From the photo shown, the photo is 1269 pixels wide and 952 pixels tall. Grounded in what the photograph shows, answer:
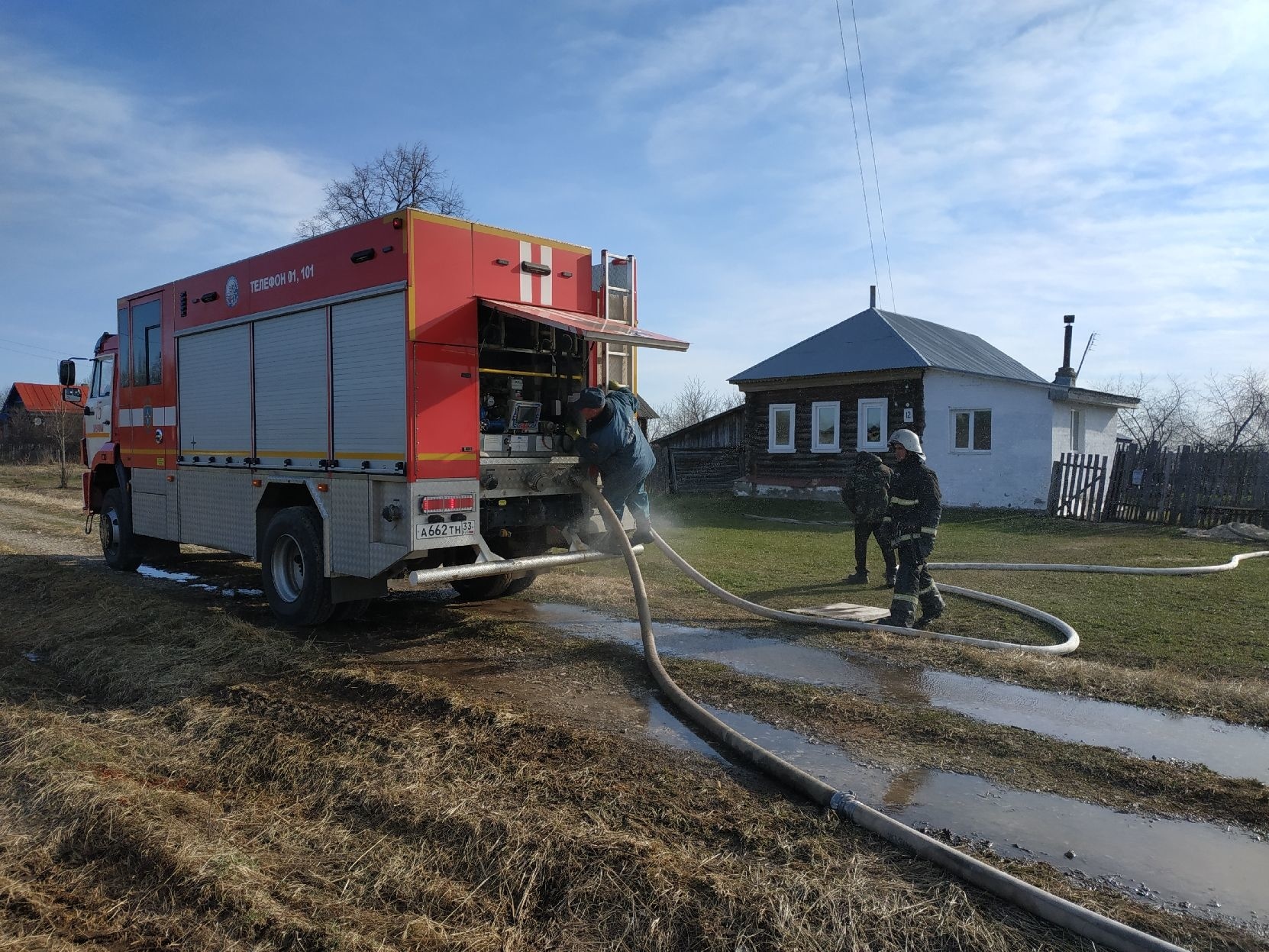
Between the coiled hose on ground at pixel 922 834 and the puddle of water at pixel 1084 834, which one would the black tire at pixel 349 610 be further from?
the puddle of water at pixel 1084 834

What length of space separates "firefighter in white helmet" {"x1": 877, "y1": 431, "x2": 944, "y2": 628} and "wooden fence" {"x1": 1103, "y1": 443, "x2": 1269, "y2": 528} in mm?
12113

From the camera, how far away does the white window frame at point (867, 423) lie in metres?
21.3

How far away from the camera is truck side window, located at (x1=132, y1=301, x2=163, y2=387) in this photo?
30.8ft

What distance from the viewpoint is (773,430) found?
23.8m

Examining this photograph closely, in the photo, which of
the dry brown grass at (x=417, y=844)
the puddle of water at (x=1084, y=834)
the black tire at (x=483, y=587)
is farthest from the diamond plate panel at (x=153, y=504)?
the puddle of water at (x=1084, y=834)

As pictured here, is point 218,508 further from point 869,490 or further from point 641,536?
point 869,490

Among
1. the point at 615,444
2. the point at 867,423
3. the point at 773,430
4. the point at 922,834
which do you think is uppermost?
the point at 867,423

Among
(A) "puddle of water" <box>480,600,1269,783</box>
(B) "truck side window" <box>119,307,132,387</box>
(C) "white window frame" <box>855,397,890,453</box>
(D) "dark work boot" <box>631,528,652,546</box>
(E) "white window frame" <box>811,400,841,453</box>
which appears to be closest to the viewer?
(A) "puddle of water" <box>480,600,1269,783</box>

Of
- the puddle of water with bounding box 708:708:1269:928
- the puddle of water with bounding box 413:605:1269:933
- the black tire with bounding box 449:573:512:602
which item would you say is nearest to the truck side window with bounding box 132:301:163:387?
the black tire with bounding box 449:573:512:602

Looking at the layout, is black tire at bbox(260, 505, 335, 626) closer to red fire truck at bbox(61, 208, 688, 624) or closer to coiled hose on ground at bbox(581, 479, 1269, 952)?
red fire truck at bbox(61, 208, 688, 624)

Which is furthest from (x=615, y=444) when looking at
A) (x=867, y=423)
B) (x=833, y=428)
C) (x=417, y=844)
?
(x=833, y=428)

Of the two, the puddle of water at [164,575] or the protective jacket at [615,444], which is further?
the puddle of water at [164,575]

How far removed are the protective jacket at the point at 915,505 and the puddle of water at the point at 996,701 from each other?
1.52 m

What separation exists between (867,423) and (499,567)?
16577mm
